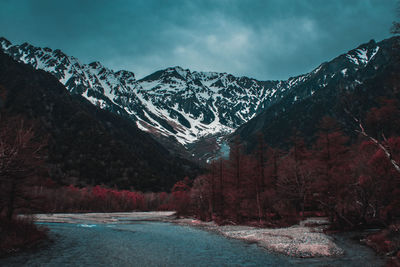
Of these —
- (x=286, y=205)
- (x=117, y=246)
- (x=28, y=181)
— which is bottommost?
(x=117, y=246)

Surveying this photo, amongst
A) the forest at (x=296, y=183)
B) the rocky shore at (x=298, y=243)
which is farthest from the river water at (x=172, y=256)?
the forest at (x=296, y=183)

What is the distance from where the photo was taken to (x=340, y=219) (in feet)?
119

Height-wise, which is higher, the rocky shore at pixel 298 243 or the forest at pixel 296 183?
the forest at pixel 296 183

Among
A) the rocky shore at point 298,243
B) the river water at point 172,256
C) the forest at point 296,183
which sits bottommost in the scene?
the river water at point 172,256

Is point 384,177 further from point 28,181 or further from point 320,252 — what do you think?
point 28,181

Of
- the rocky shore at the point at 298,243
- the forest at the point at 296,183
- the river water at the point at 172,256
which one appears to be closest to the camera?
the river water at the point at 172,256

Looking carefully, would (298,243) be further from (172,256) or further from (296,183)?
(296,183)

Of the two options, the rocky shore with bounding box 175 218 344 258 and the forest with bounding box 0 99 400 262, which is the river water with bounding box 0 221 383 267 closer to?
the rocky shore with bounding box 175 218 344 258

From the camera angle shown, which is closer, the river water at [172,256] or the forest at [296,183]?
the river water at [172,256]

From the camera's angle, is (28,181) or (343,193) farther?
(343,193)

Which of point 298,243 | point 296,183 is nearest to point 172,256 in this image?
point 298,243

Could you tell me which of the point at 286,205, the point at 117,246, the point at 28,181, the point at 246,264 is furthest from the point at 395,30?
the point at 286,205

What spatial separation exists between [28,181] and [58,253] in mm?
9526

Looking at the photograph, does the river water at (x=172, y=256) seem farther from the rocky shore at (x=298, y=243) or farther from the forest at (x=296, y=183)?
the forest at (x=296, y=183)
